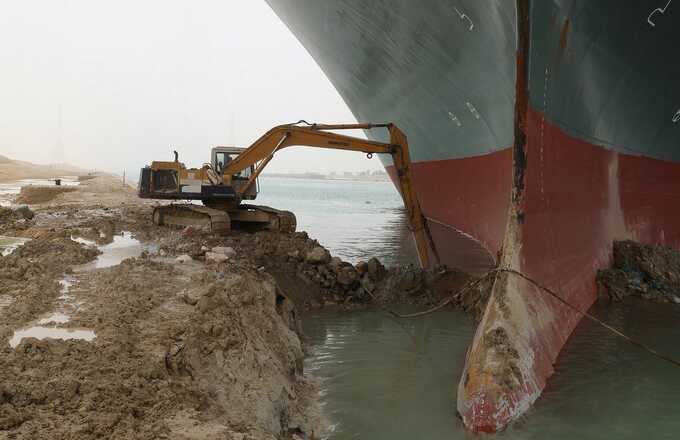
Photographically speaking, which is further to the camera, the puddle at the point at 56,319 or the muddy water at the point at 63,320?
the puddle at the point at 56,319

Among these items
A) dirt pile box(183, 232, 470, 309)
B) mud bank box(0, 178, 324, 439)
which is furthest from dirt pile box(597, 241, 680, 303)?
mud bank box(0, 178, 324, 439)

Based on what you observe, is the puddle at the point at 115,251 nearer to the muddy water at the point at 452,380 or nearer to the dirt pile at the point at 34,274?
the dirt pile at the point at 34,274

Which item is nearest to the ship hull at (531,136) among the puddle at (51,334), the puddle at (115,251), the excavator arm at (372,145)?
the excavator arm at (372,145)

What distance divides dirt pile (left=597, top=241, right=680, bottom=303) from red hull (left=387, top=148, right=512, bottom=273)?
70.2 inches

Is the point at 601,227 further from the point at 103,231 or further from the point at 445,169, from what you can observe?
the point at 103,231

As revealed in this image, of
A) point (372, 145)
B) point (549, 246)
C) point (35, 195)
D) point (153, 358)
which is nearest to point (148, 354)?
point (153, 358)

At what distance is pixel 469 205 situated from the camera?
37.4 feet

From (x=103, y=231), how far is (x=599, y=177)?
29.3 ft

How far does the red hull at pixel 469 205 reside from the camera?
30.2ft

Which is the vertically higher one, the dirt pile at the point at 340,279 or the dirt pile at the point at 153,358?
Result: the dirt pile at the point at 153,358

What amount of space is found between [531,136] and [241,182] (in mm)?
6493

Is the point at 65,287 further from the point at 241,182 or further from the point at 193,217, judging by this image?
the point at 241,182

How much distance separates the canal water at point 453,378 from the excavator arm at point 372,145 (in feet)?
4.46

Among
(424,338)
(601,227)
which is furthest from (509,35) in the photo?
(424,338)
